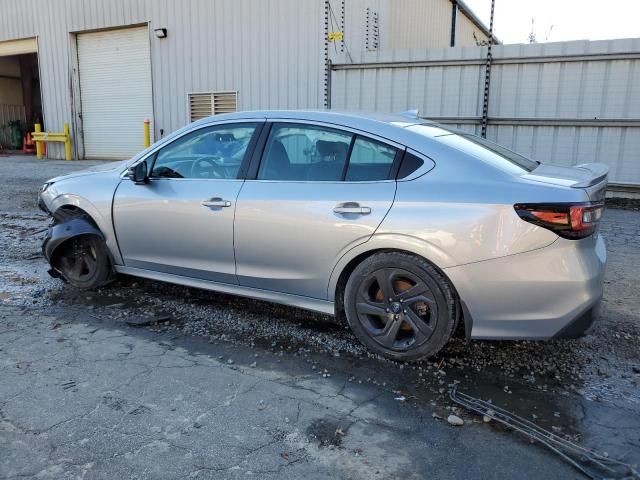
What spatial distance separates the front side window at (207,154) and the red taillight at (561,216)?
2.12 meters

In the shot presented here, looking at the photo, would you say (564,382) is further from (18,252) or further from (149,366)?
(18,252)

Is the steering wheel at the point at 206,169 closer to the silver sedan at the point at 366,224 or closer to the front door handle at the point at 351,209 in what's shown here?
the silver sedan at the point at 366,224

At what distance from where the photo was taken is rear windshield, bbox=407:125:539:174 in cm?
340

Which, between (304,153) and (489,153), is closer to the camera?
(489,153)

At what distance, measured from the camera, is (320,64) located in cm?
1274

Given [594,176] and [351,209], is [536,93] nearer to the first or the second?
[594,176]

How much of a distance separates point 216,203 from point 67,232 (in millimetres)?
1586

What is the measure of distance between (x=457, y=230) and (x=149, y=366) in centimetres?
213

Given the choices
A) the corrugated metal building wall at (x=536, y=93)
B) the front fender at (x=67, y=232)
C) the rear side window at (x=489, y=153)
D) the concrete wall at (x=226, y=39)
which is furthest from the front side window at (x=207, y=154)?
the concrete wall at (x=226, y=39)

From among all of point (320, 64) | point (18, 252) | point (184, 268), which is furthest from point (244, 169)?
point (320, 64)

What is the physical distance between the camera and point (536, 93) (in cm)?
951

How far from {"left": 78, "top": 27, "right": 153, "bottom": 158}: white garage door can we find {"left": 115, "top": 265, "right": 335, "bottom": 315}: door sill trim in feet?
42.1

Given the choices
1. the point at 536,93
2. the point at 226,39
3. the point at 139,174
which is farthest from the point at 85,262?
the point at 226,39

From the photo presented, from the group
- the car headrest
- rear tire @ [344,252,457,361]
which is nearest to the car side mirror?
the car headrest
